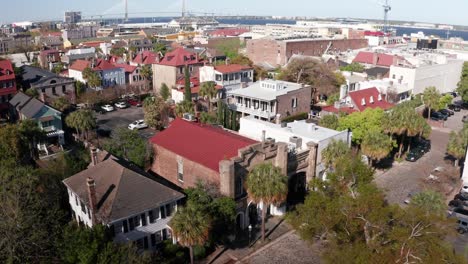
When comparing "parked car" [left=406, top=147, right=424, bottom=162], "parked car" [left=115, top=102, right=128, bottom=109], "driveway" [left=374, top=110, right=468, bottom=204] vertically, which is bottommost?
"driveway" [left=374, top=110, right=468, bottom=204]

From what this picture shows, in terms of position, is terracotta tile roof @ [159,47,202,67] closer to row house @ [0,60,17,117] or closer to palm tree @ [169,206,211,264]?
row house @ [0,60,17,117]

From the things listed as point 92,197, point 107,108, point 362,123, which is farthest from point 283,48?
point 92,197

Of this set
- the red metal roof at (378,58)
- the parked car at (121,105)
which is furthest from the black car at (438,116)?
the parked car at (121,105)

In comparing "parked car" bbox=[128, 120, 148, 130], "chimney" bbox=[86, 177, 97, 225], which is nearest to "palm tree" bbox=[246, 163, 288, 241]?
"chimney" bbox=[86, 177, 97, 225]

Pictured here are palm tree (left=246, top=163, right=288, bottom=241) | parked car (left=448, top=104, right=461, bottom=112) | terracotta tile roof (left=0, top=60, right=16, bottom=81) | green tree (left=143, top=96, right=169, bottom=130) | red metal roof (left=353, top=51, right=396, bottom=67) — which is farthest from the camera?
red metal roof (left=353, top=51, right=396, bottom=67)

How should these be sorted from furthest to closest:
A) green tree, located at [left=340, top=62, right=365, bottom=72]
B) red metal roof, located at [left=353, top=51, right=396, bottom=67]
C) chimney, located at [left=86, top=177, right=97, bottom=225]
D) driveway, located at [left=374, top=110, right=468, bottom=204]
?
red metal roof, located at [left=353, top=51, right=396, bottom=67] < green tree, located at [left=340, top=62, right=365, bottom=72] < driveway, located at [left=374, top=110, right=468, bottom=204] < chimney, located at [left=86, top=177, right=97, bottom=225]

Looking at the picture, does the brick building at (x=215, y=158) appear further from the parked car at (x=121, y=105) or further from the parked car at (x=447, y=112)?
the parked car at (x=447, y=112)

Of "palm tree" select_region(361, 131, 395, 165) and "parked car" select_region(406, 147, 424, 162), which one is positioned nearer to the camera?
"palm tree" select_region(361, 131, 395, 165)

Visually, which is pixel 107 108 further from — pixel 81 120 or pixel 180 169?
pixel 180 169
